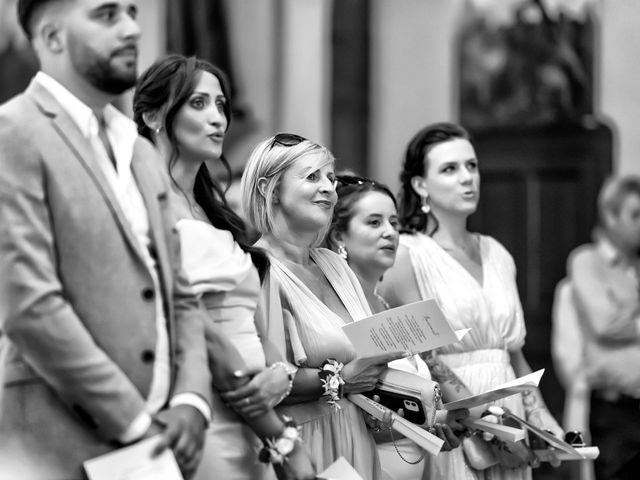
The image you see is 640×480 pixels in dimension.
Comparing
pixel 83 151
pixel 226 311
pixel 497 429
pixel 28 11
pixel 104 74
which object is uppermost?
pixel 28 11

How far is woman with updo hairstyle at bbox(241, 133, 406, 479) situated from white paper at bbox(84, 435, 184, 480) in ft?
3.48

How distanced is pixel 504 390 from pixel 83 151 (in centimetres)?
185

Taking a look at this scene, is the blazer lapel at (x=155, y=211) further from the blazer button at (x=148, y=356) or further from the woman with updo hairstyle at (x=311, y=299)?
the woman with updo hairstyle at (x=311, y=299)

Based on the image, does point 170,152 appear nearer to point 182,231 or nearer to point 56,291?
point 182,231

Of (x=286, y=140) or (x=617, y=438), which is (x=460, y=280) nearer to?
(x=286, y=140)

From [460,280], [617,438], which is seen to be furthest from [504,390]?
[617,438]

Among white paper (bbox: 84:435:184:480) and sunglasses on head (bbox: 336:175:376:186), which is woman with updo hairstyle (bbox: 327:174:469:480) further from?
white paper (bbox: 84:435:184:480)

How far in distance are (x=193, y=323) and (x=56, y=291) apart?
40cm

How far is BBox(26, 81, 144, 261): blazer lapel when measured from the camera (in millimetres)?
2633

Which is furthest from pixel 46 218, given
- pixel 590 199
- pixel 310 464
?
pixel 590 199

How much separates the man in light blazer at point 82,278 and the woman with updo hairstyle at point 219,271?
242 mm

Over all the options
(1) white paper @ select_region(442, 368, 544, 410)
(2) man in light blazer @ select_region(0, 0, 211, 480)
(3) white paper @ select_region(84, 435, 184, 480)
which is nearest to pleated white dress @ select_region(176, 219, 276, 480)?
(2) man in light blazer @ select_region(0, 0, 211, 480)

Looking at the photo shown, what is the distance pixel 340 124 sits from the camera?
1114cm

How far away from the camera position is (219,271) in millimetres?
3100
